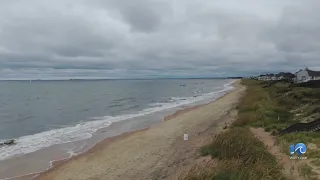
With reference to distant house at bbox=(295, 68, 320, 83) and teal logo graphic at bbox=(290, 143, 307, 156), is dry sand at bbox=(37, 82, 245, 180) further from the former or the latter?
distant house at bbox=(295, 68, 320, 83)

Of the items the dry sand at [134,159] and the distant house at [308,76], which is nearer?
the dry sand at [134,159]

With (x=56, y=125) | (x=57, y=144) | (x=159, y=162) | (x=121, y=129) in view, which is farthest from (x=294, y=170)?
(x=56, y=125)

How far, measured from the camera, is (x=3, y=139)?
2311 centimetres

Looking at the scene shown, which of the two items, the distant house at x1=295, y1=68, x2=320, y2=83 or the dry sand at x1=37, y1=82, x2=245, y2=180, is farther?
the distant house at x1=295, y1=68, x2=320, y2=83

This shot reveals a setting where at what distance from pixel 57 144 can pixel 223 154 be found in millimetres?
12425

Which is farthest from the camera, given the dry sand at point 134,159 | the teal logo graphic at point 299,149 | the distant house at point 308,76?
the distant house at point 308,76

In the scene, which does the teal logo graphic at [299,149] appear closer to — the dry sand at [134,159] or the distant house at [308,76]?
the dry sand at [134,159]

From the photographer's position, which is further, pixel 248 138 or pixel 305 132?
pixel 305 132

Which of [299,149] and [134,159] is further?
[134,159]

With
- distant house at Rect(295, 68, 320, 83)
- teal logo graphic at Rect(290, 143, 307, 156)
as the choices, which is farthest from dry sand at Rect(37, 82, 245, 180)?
distant house at Rect(295, 68, 320, 83)

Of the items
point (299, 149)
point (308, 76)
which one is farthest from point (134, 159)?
point (308, 76)

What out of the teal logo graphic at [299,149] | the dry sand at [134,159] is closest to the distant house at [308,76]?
the dry sand at [134,159]

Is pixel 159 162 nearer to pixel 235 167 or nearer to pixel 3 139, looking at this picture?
pixel 235 167

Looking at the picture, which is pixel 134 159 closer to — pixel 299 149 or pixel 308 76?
pixel 299 149
